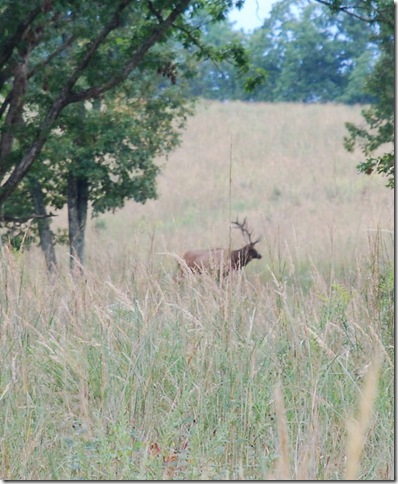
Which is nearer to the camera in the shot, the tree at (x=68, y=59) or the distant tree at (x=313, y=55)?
the tree at (x=68, y=59)

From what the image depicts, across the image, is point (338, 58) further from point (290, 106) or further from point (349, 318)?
point (349, 318)

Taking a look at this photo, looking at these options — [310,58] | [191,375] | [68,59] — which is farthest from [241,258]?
[310,58]

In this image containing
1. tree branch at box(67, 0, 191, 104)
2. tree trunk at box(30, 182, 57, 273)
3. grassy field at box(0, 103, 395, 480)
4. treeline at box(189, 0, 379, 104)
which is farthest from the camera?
treeline at box(189, 0, 379, 104)

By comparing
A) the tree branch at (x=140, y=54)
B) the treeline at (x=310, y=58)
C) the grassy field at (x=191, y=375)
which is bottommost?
the grassy field at (x=191, y=375)

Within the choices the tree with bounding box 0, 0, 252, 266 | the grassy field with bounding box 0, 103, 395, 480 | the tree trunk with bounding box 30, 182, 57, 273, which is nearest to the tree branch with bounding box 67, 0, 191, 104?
the tree with bounding box 0, 0, 252, 266

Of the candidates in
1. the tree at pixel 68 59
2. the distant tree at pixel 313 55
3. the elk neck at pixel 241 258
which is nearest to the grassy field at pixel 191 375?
the elk neck at pixel 241 258

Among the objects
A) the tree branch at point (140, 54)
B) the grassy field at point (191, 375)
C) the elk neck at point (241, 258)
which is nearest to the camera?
the grassy field at point (191, 375)

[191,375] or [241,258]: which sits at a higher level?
[241,258]

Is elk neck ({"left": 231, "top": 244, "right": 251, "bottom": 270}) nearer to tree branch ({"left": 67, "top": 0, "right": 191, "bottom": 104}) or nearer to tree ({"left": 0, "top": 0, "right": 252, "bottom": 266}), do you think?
tree ({"left": 0, "top": 0, "right": 252, "bottom": 266})

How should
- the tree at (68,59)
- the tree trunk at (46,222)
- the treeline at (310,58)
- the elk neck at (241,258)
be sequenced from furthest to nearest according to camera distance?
the treeline at (310,58) → the tree trunk at (46,222) → the tree at (68,59) → the elk neck at (241,258)

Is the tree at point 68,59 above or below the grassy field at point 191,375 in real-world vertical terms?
above

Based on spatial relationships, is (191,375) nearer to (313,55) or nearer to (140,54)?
(140,54)

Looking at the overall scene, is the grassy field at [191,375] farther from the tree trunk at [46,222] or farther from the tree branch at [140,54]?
the tree trunk at [46,222]

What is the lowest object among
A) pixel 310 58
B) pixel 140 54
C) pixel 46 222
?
pixel 46 222
